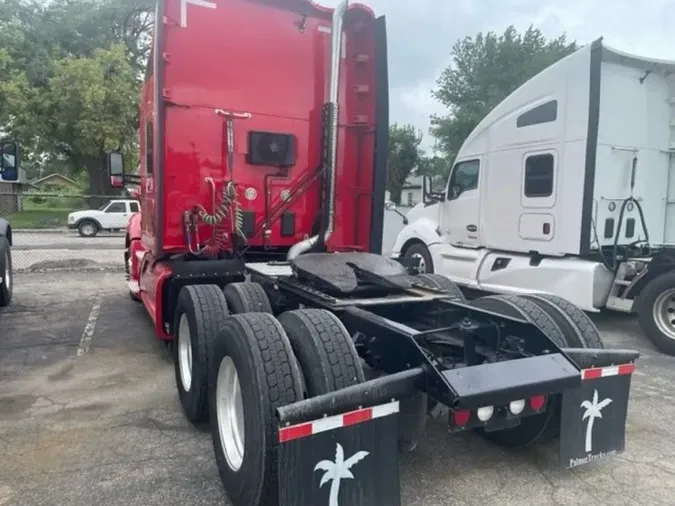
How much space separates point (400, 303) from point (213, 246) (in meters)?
2.30

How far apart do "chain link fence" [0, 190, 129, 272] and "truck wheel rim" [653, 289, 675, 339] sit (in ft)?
37.4

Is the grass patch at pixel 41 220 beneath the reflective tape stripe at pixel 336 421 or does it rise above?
beneath

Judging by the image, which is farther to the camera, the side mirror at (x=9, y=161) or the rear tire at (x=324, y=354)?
the side mirror at (x=9, y=161)

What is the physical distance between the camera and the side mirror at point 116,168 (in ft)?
21.5

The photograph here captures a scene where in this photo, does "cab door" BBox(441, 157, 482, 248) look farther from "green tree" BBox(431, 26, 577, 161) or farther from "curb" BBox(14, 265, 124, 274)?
"green tree" BBox(431, 26, 577, 161)

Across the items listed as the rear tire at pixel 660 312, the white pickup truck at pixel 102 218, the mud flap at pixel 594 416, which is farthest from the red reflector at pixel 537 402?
the white pickup truck at pixel 102 218

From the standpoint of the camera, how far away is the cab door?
8.73 meters

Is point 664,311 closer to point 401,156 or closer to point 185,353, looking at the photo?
point 185,353

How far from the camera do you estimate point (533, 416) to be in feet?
10.7

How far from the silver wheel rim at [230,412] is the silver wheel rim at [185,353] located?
961mm

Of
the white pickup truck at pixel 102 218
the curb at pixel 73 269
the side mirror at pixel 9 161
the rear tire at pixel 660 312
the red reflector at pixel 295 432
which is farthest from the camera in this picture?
the white pickup truck at pixel 102 218

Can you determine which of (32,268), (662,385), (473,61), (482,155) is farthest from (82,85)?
(662,385)

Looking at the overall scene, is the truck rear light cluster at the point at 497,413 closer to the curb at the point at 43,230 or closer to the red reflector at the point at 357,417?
the red reflector at the point at 357,417

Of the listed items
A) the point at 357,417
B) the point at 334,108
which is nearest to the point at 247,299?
the point at 357,417
